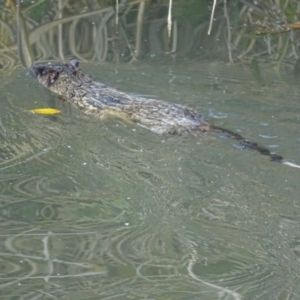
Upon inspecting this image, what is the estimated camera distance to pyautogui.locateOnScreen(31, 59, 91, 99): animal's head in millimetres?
5822

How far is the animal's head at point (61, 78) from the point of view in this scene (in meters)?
5.82

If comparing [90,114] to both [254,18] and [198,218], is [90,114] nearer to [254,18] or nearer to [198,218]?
[198,218]

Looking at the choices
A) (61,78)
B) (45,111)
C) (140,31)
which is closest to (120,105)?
(45,111)

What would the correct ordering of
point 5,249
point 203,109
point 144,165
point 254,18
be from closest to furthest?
point 5,249 → point 144,165 → point 203,109 → point 254,18

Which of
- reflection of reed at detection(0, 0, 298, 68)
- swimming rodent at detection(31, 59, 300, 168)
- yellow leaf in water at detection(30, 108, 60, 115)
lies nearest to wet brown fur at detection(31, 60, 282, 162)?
swimming rodent at detection(31, 59, 300, 168)

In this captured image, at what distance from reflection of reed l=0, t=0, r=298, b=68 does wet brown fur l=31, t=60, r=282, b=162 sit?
2.23ft

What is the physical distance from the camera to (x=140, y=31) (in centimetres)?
784

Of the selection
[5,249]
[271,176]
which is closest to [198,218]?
[271,176]

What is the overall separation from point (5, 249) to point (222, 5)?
5585mm

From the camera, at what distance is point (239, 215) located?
392 centimetres

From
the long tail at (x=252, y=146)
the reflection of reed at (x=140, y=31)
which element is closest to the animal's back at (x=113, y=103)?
the long tail at (x=252, y=146)

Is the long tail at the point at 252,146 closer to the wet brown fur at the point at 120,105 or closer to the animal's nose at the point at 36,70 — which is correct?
the wet brown fur at the point at 120,105

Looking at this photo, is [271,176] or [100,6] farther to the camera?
[100,6]

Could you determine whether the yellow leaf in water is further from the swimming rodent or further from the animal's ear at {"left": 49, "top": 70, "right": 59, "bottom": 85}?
the animal's ear at {"left": 49, "top": 70, "right": 59, "bottom": 85}
